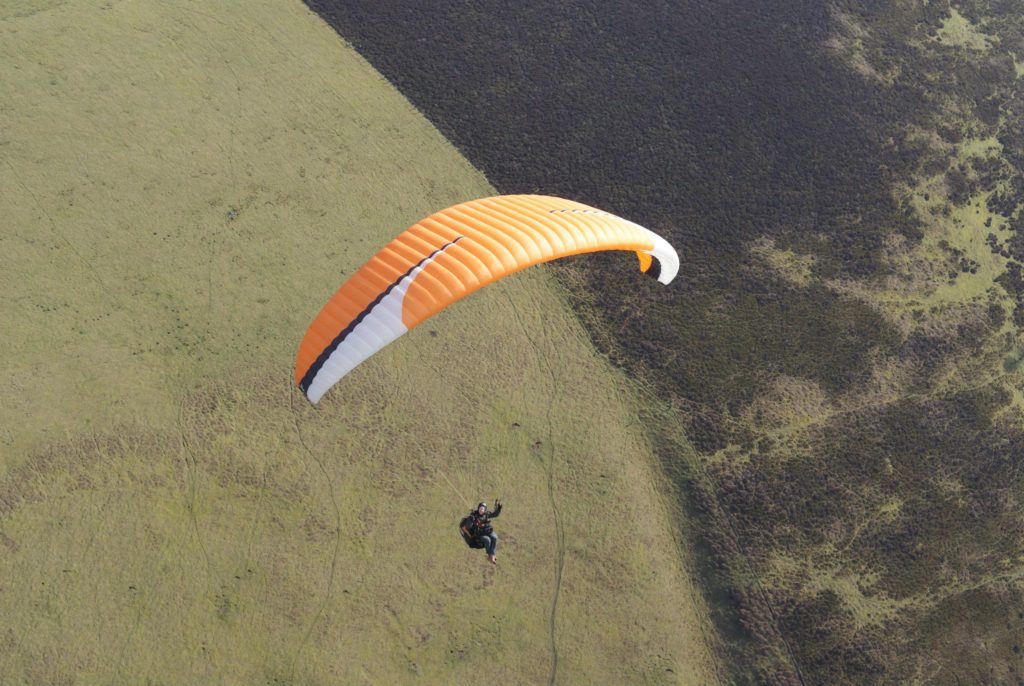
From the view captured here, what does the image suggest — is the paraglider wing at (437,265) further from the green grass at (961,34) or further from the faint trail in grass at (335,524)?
the green grass at (961,34)

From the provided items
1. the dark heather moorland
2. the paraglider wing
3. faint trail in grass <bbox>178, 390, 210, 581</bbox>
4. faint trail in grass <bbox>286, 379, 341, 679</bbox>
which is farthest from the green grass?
faint trail in grass <bbox>178, 390, 210, 581</bbox>

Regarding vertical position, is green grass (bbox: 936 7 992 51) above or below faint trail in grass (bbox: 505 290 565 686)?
above

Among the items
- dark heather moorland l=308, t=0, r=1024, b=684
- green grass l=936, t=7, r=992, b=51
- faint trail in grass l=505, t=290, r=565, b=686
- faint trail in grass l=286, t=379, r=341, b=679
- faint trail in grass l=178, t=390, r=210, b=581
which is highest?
green grass l=936, t=7, r=992, b=51

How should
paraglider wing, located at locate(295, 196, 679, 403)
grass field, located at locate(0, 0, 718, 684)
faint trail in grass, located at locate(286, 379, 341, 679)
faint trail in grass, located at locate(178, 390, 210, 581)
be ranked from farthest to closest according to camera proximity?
1. faint trail in grass, located at locate(178, 390, 210, 581)
2. grass field, located at locate(0, 0, 718, 684)
3. faint trail in grass, located at locate(286, 379, 341, 679)
4. paraglider wing, located at locate(295, 196, 679, 403)

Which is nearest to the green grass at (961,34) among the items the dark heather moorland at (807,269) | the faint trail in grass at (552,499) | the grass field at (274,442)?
the dark heather moorland at (807,269)

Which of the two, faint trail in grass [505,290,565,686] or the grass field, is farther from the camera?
faint trail in grass [505,290,565,686]

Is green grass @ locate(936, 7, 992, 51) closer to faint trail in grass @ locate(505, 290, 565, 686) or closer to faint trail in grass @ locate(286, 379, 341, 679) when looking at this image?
faint trail in grass @ locate(505, 290, 565, 686)

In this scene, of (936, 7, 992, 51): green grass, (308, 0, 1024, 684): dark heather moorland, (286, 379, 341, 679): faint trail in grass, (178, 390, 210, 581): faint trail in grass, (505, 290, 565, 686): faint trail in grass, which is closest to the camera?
(286, 379, 341, 679): faint trail in grass
